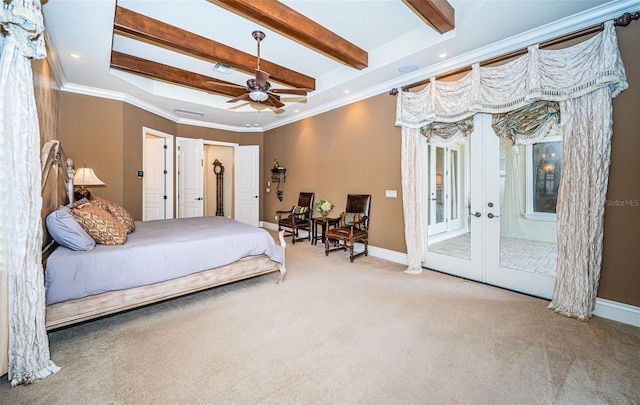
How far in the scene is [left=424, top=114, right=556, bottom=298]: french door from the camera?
300 cm

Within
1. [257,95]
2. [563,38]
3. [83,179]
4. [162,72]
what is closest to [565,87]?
[563,38]

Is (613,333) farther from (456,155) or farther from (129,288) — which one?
(129,288)

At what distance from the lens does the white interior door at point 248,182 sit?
725 centimetres

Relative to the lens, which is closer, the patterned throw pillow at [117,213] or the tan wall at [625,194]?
the tan wall at [625,194]

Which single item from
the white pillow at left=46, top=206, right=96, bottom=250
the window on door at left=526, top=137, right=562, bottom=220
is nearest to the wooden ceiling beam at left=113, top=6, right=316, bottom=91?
the white pillow at left=46, top=206, right=96, bottom=250

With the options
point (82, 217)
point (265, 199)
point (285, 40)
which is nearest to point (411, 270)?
point (285, 40)

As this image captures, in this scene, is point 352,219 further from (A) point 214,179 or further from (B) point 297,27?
(A) point 214,179

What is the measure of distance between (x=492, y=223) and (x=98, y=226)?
13.7ft

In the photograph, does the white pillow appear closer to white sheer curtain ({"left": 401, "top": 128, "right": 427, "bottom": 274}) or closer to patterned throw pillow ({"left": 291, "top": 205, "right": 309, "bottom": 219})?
white sheer curtain ({"left": 401, "top": 128, "right": 427, "bottom": 274})

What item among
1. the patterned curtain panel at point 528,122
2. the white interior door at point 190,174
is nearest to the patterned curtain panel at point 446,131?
the patterned curtain panel at point 528,122

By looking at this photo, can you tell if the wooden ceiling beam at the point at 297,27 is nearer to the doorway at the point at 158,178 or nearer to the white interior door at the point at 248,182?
the doorway at the point at 158,178

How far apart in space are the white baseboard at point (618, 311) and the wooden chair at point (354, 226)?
273 centimetres

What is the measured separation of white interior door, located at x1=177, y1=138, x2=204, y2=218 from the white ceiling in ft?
5.16

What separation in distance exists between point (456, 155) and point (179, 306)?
3.89m
